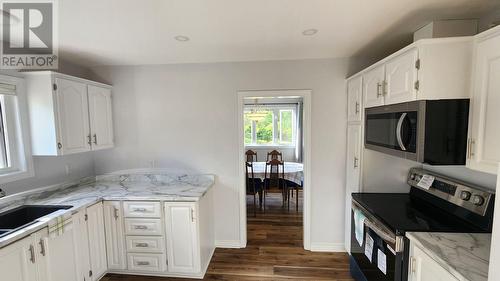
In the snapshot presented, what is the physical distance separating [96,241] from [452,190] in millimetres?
3181

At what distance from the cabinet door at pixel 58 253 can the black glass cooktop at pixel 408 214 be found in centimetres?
255

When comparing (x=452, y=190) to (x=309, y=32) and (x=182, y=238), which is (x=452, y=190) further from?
(x=182, y=238)

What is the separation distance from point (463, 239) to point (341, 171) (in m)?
1.40

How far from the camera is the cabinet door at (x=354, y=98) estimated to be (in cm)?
232

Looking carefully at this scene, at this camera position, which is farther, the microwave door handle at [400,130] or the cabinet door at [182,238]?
the cabinet door at [182,238]

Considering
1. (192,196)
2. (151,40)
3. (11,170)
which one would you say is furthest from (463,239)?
(11,170)

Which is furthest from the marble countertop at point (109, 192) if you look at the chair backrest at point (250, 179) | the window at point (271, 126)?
the window at point (271, 126)

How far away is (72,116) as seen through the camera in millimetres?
2293

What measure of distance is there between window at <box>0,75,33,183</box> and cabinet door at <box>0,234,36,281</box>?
0.79 m

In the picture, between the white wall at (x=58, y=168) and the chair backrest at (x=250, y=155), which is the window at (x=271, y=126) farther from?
the white wall at (x=58, y=168)

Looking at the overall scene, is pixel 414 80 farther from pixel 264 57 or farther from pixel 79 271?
pixel 79 271

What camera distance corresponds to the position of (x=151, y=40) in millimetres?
2066

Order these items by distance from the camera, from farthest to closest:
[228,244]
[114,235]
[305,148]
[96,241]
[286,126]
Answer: [286,126], [228,244], [305,148], [114,235], [96,241]

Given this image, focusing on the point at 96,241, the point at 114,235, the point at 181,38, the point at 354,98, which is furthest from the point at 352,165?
the point at 96,241
